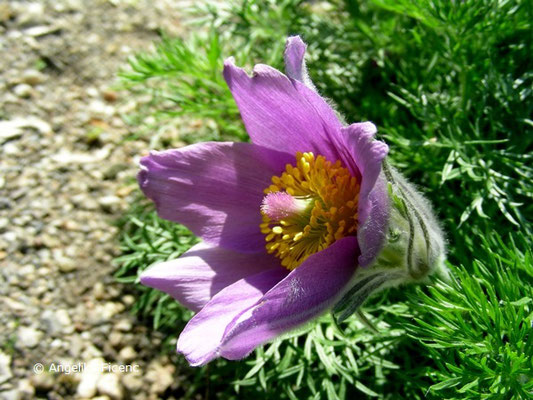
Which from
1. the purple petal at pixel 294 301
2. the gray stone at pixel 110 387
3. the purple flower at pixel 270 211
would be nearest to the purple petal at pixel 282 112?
the purple flower at pixel 270 211

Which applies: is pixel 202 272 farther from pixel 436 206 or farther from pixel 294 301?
pixel 436 206

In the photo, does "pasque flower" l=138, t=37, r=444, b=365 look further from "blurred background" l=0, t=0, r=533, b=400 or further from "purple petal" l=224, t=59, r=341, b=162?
"blurred background" l=0, t=0, r=533, b=400

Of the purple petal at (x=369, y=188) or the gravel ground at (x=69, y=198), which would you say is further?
the gravel ground at (x=69, y=198)

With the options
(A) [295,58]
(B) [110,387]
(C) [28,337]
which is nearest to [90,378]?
(B) [110,387]

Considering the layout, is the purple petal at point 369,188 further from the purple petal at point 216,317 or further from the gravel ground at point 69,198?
the gravel ground at point 69,198

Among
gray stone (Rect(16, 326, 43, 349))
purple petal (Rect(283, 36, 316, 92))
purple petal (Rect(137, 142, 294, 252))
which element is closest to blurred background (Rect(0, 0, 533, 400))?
gray stone (Rect(16, 326, 43, 349))
